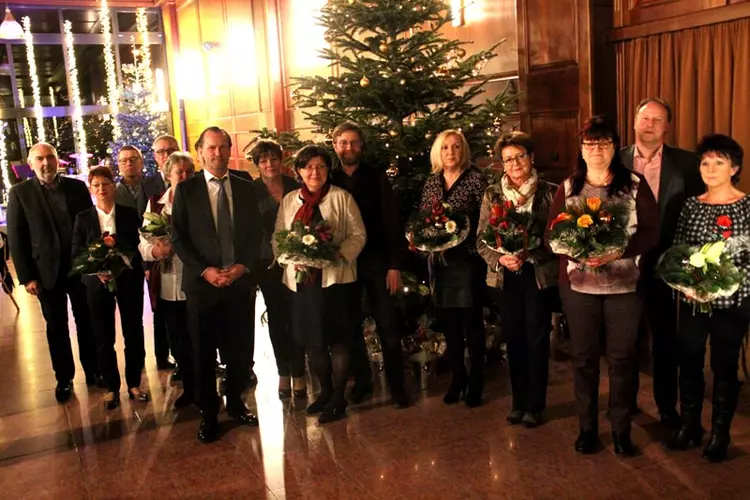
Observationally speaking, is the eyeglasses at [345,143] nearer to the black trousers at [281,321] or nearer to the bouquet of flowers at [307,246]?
the bouquet of flowers at [307,246]

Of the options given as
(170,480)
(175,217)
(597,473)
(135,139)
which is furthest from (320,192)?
(135,139)

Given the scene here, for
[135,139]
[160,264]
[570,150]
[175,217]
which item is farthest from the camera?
[135,139]

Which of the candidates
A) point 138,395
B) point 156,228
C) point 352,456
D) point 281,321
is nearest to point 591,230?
point 352,456

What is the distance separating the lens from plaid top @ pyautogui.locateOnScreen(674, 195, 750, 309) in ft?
10.5

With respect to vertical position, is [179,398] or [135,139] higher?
[135,139]

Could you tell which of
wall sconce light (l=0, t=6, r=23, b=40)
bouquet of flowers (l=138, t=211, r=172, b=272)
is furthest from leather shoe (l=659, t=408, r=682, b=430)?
wall sconce light (l=0, t=6, r=23, b=40)

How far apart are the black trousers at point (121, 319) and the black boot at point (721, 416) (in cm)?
332

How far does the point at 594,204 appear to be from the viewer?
3.16m

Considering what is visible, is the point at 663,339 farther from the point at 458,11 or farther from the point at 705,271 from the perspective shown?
the point at 458,11

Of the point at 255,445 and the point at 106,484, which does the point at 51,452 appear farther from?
the point at 255,445

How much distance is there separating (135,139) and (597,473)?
11730 mm

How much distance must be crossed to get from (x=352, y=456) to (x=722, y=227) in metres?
2.10

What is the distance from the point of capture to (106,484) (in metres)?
3.54

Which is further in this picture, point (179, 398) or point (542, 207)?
point (179, 398)
